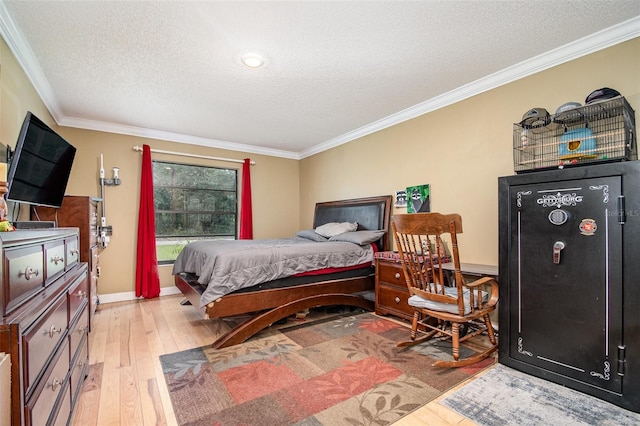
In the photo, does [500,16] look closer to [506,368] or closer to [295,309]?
[506,368]

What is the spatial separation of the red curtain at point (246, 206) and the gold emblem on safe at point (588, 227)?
434cm

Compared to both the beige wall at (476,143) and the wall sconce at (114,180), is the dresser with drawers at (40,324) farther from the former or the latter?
the beige wall at (476,143)

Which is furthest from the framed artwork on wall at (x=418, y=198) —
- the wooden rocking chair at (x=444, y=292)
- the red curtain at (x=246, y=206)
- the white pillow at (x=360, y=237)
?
the red curtain at (x=246, y=206)

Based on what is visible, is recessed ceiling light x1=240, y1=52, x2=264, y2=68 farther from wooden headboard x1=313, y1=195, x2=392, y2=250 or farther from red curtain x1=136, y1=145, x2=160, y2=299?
red curtain x1=136, y1=145, x2=160, y2=299

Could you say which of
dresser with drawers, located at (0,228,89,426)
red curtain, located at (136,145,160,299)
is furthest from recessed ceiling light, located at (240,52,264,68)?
red curtain, located at (136,145,160,299)

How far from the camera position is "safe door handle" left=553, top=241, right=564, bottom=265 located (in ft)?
6.34

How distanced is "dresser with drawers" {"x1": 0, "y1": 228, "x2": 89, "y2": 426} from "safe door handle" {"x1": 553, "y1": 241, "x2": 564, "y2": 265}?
8.59ft

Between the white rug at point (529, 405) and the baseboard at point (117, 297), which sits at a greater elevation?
the white rug at point (529, 405)

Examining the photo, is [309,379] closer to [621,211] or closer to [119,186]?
[621,211]

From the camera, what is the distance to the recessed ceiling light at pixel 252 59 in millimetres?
2479

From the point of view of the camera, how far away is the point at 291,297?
300cm

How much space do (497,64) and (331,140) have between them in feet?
8.86

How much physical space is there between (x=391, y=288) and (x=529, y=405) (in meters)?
1.60

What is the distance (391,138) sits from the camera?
13.1 feet
